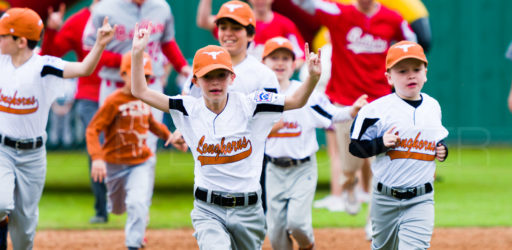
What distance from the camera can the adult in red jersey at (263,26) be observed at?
7.30m

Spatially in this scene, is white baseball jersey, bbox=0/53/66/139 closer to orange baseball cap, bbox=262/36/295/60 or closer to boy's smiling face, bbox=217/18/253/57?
boy's smiling face, bbox=217/18/253/57

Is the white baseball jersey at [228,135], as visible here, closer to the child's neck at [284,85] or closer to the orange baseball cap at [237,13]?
the orange baseball cap at [237,13]

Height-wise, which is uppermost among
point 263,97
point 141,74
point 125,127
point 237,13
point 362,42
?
point 362,42

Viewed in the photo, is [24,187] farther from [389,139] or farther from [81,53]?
[81,53]

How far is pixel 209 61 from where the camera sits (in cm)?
434

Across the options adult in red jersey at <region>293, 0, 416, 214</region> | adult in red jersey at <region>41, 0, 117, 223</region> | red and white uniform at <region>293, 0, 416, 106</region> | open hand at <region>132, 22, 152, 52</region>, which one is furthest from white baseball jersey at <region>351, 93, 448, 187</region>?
adult in red jersey at <region>41, 0, 117, 223</region>

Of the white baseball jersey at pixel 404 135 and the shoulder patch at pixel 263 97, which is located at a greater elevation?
the shoulder patch at pixel 263 97

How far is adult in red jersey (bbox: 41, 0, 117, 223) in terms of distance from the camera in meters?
7.89

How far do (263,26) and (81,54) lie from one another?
2.48 meters

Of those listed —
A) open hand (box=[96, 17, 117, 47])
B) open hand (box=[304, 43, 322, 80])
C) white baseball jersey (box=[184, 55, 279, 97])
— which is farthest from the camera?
white baseball jersey (box=[184, 55, 279, 97])

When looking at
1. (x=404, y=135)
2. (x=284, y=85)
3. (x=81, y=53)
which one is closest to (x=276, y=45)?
(x=284, y=85)

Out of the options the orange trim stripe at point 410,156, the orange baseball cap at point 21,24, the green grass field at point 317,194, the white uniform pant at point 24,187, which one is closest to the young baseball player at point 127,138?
the white uniform pant at point 24,187

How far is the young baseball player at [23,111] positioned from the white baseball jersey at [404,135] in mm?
2065

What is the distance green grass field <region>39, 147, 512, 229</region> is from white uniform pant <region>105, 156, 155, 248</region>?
1.49 meters
